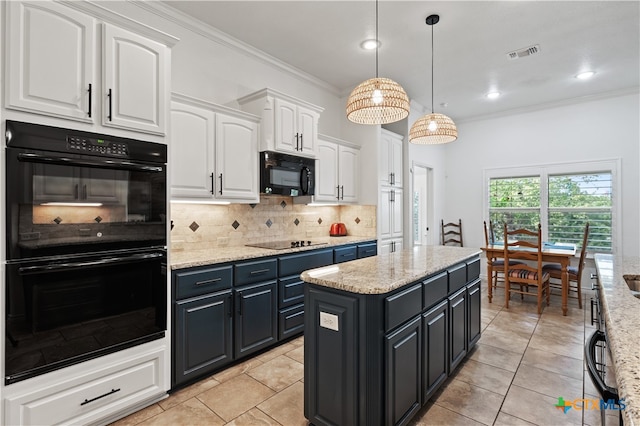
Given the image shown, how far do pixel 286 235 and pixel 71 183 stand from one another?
2473mm

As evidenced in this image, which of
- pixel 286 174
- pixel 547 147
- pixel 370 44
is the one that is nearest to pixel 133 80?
pixel 286 174

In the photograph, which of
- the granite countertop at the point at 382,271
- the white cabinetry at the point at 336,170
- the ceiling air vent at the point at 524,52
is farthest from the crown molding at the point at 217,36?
the granite countertop at the point at 382,271

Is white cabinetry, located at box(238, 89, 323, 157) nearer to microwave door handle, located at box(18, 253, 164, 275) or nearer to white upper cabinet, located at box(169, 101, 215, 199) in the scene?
white upper cabinet, located at box(169, 101, 215, 199)

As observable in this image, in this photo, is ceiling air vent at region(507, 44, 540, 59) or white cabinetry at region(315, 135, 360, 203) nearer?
ceiling air vent at region(507, 44, 540, 59)

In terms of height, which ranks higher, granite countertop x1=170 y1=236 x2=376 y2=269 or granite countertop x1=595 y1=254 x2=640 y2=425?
granite countertop x1=170 y1=236 x2=376 y2=269

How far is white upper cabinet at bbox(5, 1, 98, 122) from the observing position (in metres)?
1.67

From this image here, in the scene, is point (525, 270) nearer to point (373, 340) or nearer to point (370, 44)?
point (370, 44)

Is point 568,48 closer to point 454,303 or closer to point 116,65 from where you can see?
point 454,303

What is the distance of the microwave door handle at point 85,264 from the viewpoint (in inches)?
67.9

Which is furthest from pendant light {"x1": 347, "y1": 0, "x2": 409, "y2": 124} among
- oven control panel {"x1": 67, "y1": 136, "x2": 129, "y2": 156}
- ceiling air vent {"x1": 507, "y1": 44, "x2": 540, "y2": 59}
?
ceiling air vent {"x1": 507, "y1": 44, "x2": 540, "y2": 59}

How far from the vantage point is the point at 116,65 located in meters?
2.01

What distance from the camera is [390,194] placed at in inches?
187

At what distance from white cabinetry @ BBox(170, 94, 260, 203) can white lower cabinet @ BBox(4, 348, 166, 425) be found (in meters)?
1.25

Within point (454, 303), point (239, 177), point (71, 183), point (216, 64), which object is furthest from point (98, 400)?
point (216, 64)
